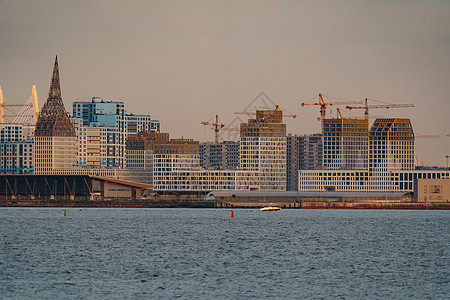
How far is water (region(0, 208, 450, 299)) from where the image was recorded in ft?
294

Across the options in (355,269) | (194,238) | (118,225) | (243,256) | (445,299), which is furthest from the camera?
(118,225)

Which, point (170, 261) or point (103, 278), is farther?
point (170, 261)

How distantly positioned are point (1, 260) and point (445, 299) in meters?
54.3

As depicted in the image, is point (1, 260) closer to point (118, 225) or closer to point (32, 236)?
point (32, 236)

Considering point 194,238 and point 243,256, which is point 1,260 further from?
point 194,238

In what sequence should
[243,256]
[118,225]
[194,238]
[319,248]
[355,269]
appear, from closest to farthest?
[355,269] → [243,256] → [319,248] → [194,238] → [118,225]

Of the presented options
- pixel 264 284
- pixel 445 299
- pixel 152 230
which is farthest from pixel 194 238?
pixel 445 299

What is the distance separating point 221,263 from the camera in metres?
111

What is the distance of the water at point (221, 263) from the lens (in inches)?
3524

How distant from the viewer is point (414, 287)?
3669 inches

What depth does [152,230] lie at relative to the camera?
17162cm

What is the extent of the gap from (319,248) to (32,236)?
161ft

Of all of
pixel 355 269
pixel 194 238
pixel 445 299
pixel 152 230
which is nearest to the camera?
pixel 445 299

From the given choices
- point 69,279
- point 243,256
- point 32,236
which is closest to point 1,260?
point 69,279
